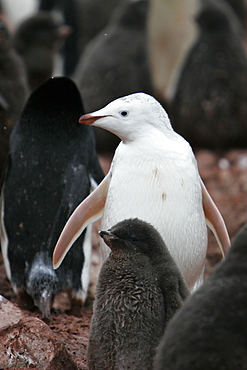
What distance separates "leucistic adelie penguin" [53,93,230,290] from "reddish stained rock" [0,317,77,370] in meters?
0.66

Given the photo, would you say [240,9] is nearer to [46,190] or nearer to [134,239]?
[46,190]

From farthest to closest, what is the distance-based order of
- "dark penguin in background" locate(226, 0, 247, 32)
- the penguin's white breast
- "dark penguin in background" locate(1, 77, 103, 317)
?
"dark penguin in background" locate(226, 0, 247, 32), "dark penguin in background" locate(1, 77, 103, 317), the penguin's white breast

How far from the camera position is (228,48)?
8.87 meters

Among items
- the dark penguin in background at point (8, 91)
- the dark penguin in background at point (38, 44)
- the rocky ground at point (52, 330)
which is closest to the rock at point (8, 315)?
the rocky ground at point (52, 330)

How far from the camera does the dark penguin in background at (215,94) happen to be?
8.85 meters

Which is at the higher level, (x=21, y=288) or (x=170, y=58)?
(x=21, y=288)

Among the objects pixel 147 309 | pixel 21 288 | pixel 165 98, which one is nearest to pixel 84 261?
pixel 21 288

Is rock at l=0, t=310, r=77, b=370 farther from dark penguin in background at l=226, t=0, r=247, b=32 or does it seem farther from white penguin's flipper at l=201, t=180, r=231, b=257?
dark penguin in background at l=226, t=0, r=247, b=32

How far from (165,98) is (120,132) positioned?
5.92 meters

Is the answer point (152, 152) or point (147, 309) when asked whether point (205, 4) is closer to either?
point (152, 152)

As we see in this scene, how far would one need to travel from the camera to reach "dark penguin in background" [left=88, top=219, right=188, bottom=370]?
9.73 feet

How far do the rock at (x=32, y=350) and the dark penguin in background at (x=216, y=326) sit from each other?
0.77m

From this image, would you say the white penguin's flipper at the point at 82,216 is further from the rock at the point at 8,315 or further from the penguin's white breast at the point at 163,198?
the rock at the point at 8,315

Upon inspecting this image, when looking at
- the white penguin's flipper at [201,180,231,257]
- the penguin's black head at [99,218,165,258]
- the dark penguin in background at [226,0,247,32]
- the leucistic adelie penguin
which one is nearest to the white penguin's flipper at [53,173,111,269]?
the leucistic adelie penguin
